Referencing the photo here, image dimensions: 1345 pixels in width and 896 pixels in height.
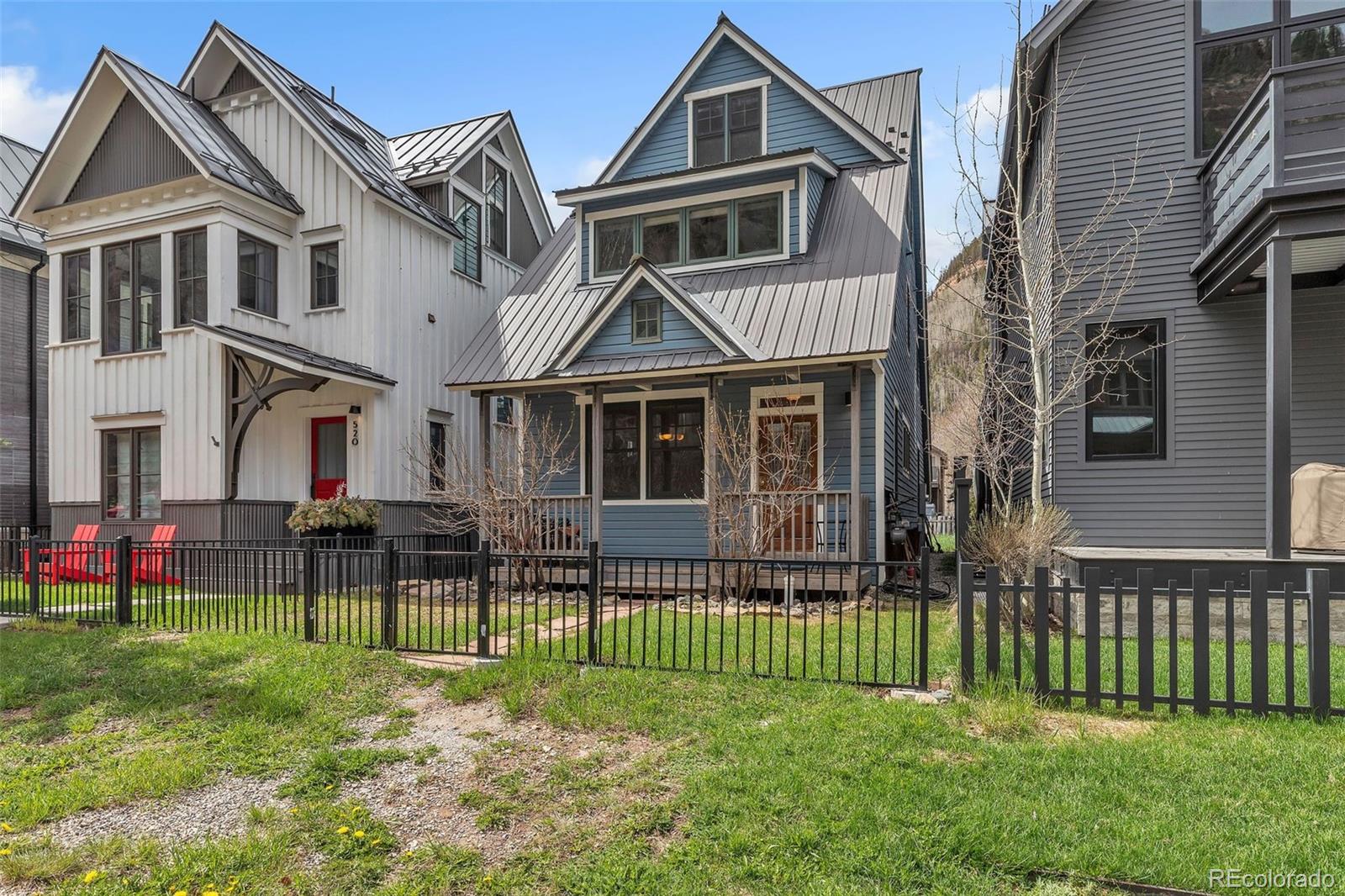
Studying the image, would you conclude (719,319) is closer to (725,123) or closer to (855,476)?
(855,476)

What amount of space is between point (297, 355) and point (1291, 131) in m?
13.6

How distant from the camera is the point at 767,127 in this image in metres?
14.8

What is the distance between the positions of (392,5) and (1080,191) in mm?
10621

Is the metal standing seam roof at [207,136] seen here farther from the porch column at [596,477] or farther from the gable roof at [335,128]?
the porch column at [596,477]

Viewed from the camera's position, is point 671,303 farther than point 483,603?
Yes

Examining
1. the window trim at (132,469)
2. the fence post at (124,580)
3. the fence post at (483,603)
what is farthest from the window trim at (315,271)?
the fence post at (483,603)

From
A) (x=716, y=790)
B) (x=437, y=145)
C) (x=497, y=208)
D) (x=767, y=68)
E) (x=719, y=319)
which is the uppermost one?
(x=767, y=68)

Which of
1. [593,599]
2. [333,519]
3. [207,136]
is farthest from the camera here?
[207,136]

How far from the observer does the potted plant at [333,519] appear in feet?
39.2

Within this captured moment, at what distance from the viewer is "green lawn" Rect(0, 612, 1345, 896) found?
3.54 metres

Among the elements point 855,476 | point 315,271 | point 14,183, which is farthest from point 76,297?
point 855,476

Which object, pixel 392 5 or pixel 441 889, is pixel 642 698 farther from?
pixel 392 5

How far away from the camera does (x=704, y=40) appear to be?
14828mm

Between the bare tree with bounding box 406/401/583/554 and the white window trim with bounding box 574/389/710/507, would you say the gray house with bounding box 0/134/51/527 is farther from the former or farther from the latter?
the white window trim with bounding box 574/389/710/507
